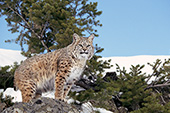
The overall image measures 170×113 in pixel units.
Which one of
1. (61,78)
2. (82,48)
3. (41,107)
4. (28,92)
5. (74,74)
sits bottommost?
(41,107)

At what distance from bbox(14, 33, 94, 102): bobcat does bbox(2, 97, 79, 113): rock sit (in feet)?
1.41

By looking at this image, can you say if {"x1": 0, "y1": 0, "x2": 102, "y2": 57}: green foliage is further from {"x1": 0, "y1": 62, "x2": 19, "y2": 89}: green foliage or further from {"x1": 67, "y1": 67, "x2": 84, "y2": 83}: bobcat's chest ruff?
{"x1": 67, "y1": 67, "x2": 84, "y2": 83}: bobcat's chest ruff

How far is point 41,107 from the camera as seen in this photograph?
4.74 meters

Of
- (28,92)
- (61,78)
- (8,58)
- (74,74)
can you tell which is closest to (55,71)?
(61,78)

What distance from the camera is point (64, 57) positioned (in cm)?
580

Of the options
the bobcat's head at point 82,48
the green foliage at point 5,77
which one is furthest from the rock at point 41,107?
the green foliage at point 5,77

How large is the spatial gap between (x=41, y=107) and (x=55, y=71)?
1268mm

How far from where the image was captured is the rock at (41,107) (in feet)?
15.0

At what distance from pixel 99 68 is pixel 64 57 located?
3.95 meters

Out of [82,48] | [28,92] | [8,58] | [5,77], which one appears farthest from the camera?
[8,58]

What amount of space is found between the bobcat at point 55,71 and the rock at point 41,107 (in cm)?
43

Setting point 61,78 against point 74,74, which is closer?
point 61,78

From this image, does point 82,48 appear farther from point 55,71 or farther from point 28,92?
point 28,92

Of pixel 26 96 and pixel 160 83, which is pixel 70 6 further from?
pixel 26 96
